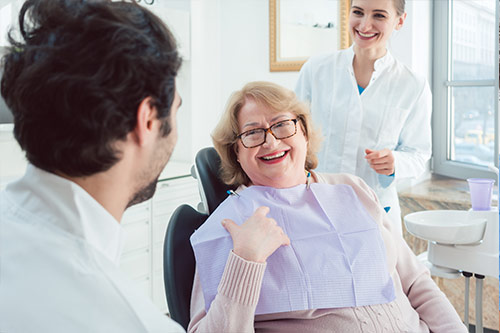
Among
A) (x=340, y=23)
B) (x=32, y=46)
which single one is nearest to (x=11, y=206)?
(x=32, y=46)

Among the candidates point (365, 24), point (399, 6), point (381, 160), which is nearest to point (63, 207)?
point (381, 160)

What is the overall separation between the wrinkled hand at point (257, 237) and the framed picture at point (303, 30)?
2.20 m

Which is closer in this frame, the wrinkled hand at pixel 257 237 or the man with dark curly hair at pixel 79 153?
the man with dark curly hair at pixel 79 153

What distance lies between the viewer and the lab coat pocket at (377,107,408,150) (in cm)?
197

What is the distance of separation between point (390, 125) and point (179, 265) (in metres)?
1.06

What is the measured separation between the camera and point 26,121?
2.64 ft

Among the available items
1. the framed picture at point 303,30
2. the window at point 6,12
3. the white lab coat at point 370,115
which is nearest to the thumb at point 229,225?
the white lab coat at point 370,115

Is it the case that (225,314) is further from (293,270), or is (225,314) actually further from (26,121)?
(26,121)

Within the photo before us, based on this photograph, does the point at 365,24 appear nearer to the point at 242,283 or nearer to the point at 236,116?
the point at 236,116

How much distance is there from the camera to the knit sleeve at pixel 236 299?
115 cm

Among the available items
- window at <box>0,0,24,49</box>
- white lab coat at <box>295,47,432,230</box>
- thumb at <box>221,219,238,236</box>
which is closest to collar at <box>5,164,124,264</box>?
thumb at <box>221,219,238,236</box>

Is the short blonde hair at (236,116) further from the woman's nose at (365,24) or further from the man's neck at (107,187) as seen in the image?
the man's neck at (107,187)

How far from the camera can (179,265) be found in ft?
4.50

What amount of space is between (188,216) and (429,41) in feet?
7.54
